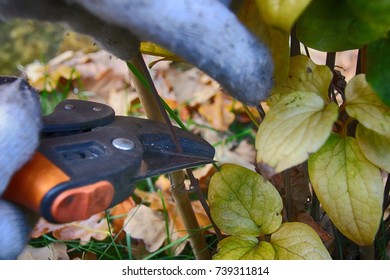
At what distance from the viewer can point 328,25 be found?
0.54 meters

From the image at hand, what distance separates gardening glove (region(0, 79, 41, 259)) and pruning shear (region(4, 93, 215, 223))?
0.04ft

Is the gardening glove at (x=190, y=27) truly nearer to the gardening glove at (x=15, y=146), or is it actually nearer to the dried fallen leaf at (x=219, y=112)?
the gardening glove at (x=15, y=146)

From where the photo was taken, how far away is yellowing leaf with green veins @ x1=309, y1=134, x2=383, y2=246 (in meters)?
0.56

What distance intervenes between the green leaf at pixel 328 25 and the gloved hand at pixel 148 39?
0.23 feet

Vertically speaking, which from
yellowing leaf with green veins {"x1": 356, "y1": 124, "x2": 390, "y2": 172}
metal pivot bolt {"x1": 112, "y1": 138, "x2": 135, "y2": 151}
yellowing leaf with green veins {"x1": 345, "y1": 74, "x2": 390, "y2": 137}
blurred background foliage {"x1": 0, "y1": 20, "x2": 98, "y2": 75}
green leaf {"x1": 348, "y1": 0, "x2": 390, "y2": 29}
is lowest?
blurred background foliage {"x1": 0, "y1": 20, "x2": 98, "y2": 75}

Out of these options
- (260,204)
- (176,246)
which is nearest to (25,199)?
(260,204)

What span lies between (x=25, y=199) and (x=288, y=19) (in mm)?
264

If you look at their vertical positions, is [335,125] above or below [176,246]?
above

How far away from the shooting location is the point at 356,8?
48 centimetres

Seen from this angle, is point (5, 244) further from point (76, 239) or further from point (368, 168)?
point (76, 239)

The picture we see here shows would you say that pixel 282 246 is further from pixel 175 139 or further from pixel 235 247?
pixel 175 139

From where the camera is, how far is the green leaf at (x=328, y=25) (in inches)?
20.6

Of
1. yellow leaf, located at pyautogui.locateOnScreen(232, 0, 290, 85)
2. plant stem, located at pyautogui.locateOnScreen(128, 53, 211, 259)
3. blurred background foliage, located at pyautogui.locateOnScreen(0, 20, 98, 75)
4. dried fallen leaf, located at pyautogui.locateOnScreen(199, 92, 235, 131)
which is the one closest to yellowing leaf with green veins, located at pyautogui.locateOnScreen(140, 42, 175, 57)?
plant stem, located at pyautogui.locateOnScreen(128, 53, 211, 259)

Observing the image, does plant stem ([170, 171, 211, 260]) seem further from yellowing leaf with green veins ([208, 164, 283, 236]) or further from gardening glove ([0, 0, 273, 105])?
gardening glove ([0, 0, 273, 105])
